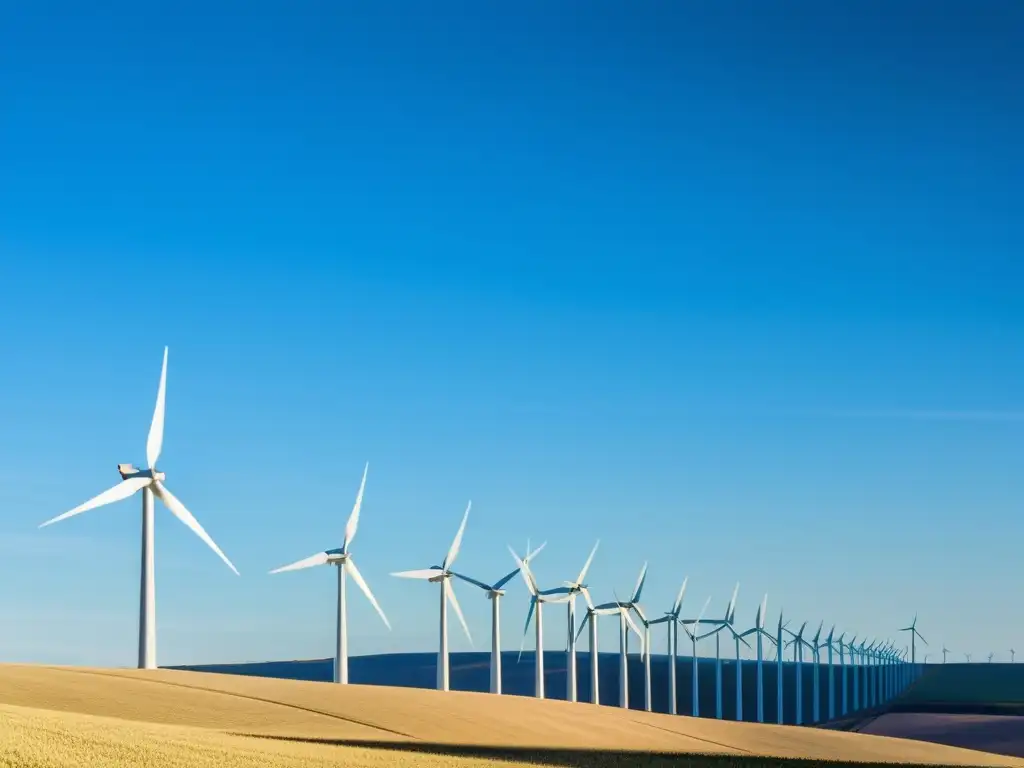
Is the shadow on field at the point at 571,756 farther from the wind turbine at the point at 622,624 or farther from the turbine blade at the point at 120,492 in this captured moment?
the wind turbine at the point at 622,624

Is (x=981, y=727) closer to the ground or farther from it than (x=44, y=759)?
closer to the ground

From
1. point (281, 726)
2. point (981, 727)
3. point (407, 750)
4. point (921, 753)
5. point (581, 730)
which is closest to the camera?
point (407, 750)

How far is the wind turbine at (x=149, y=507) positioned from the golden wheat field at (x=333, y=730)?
7.55ft

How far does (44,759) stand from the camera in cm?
4422

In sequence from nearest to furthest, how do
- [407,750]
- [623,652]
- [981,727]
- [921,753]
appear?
[407,750] < [921,753] < [623,652] < [981,727]

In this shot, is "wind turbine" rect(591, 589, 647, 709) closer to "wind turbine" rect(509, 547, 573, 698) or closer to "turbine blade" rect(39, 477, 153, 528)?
"wind turbine" rect(509, 547, 573, 698)

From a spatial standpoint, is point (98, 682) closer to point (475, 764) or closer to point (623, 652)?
point (475, 764)

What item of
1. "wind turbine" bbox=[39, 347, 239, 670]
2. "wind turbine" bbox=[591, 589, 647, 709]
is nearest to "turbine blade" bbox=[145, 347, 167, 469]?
"wind turbine" bbox=[39, 347, 239, 670]

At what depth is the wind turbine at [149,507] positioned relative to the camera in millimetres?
82188

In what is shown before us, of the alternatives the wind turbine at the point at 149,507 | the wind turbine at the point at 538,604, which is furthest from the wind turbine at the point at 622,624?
the wind turbine at the point at 149,507

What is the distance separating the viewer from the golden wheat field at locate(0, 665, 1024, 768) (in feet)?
169

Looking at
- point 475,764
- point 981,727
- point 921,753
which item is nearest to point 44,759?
point 475,764

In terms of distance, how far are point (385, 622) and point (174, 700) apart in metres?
17.4

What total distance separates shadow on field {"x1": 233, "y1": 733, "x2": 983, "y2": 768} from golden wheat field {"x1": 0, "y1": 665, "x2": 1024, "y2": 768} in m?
0.14
